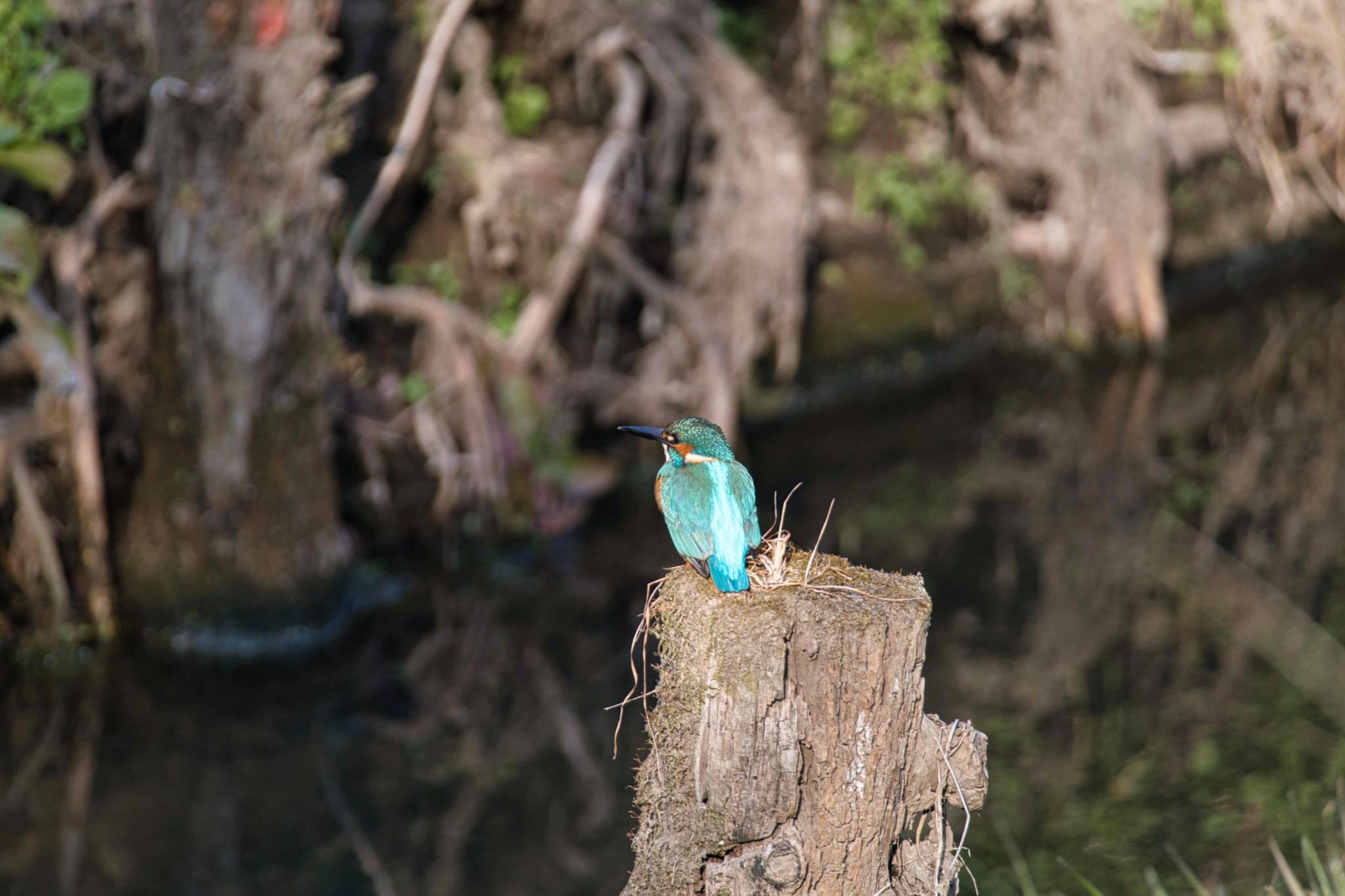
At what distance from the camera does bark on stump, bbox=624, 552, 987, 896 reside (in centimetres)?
185

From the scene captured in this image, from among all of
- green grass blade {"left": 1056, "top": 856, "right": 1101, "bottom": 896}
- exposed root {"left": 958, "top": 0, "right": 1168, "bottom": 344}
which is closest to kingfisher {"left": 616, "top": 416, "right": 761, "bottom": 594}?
green grass blade {"left": 1056, "top": 856, "right": 1101, "bottom": 896}

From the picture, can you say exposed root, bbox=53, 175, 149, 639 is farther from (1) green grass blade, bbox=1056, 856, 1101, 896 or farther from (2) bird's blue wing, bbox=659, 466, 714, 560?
(1) green grass blade, bbox=1056, 856, 1101, 896

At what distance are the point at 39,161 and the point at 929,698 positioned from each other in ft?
12.1

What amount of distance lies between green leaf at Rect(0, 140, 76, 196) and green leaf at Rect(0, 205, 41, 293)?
179 mm

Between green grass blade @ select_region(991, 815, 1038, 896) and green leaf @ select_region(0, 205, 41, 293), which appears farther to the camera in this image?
green leaf @ select_region(0, 205, 41, 293)

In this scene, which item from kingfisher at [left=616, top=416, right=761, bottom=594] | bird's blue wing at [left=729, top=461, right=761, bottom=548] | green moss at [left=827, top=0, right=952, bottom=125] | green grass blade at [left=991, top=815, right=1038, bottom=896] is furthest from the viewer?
green moss at [left=827, top=0, right=952, bottom=125]

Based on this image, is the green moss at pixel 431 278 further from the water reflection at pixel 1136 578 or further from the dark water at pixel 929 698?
the water reflection at pixel 1136 578

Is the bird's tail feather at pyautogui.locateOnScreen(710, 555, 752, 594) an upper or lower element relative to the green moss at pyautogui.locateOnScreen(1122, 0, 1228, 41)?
lower

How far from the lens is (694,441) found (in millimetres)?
2344

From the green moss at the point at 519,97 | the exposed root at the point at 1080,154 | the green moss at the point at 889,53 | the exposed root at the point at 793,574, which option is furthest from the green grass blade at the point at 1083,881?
the green moss at the point at 889,53

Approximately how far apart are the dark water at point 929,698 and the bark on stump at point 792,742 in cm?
99

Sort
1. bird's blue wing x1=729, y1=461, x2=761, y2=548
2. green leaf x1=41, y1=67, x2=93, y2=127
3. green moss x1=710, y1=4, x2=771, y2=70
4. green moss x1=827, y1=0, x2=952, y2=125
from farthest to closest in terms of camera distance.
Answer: green moss x1=827, y1=0, x2=952, y2=125 < green moss x1=710, y1=4, x2=771, y2=70 < green leaf x1=41, y1=67, x2=93, y2=127 < bird's blue wing x1=729, y1=461, x2=761, y2=548

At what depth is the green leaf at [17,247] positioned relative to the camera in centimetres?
420

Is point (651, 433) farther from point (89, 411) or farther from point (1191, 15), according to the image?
point (1191, 15)
